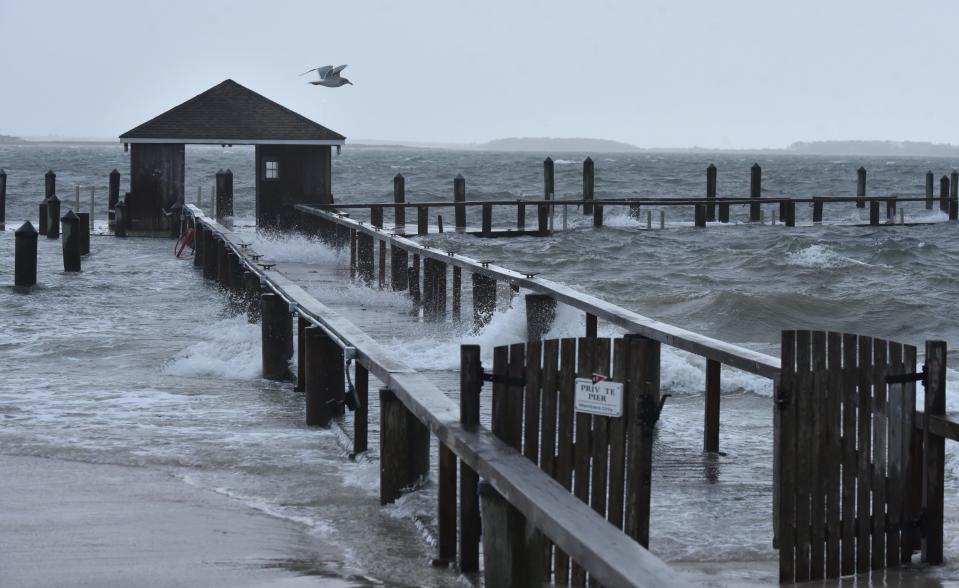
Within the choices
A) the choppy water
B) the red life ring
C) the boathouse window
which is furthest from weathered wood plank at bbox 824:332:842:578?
the boathouse window

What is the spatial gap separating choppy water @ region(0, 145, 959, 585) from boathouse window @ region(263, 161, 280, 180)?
324cm

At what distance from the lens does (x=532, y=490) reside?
4.89 metres

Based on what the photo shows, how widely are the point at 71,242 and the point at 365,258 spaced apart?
5876mm

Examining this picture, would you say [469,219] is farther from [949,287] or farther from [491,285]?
[491,285]

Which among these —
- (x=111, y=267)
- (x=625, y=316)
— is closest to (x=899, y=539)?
(x=625, y=316)

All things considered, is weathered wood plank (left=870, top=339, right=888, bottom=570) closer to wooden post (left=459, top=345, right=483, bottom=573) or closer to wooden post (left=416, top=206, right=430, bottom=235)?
wooden post (left=459, top=345, right=483, bottom=573)

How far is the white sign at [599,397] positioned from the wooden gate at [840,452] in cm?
91

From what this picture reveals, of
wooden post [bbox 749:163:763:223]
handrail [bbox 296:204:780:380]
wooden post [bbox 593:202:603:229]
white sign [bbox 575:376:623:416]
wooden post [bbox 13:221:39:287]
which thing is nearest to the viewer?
white sign [bbox 575:376:623:416]

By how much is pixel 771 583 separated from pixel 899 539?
712mm

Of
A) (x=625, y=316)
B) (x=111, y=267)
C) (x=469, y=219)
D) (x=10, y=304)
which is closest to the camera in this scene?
(x=625, y=316)

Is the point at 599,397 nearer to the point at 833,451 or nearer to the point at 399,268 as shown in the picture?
the point at 833,451

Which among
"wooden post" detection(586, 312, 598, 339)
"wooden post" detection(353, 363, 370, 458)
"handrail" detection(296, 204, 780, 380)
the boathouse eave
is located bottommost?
"wooden post" detection(353, 363, 370, 458)

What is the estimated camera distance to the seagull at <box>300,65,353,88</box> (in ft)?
81.4

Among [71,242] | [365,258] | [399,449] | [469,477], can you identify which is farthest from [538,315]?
[71,242]
